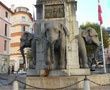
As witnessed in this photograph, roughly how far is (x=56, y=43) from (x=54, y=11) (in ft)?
6.24

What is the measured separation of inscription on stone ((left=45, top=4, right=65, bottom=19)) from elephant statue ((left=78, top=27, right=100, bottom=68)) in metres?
1.48

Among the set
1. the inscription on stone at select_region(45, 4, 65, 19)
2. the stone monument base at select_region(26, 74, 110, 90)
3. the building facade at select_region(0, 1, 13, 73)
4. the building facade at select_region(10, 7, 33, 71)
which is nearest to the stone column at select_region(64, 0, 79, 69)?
the inscription on stone at select_region(45, 4, 65, 19)

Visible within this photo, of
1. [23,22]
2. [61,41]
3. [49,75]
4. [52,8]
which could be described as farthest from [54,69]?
[23,22]

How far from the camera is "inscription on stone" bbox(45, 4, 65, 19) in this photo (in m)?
14.2

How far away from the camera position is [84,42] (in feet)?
47.6

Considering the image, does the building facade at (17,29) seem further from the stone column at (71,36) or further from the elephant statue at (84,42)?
the stone column at (71,36)

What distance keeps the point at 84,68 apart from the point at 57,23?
264 cm

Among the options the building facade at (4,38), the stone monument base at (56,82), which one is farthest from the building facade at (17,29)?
the stone monument base at (56,82)

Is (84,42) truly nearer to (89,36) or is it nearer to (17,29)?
(89,36)

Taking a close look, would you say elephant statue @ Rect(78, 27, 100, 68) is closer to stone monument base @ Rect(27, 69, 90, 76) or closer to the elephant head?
the elephant head

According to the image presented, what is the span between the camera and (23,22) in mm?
79125

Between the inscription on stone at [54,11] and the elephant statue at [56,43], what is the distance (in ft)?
1.98

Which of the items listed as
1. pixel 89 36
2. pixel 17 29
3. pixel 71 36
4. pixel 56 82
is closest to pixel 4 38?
pixel 17 29

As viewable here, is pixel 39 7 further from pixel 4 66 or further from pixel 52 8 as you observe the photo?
pixel 4 66
